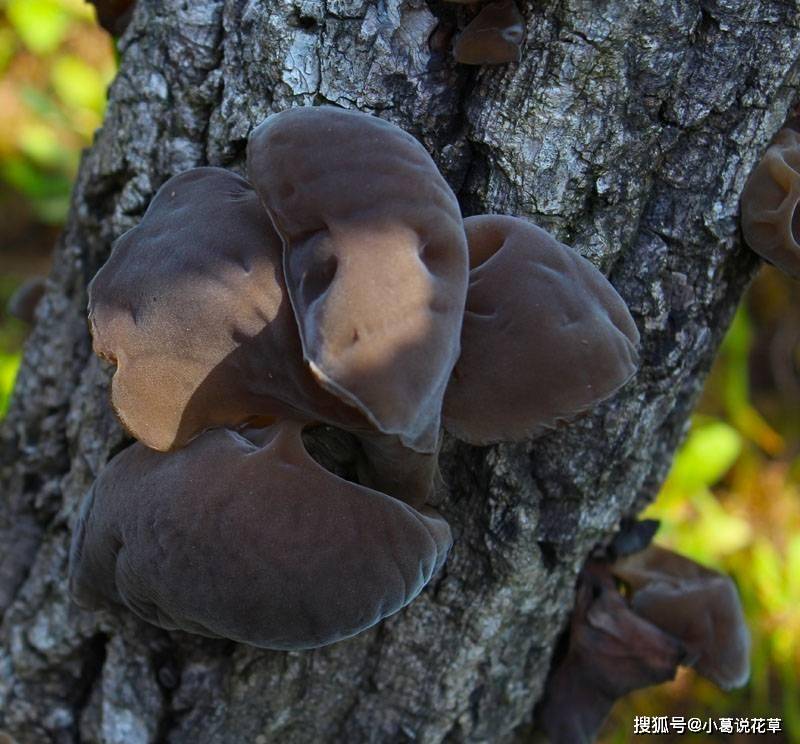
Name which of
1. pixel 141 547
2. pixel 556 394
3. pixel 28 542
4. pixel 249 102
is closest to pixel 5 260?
pixel 28 542

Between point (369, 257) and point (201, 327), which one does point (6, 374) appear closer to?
point (201, 327)

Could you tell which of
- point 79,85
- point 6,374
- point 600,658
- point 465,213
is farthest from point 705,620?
point 79,85

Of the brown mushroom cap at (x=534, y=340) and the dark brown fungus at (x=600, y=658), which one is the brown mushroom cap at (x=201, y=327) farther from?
the dark brown fungus at (x=600, y=658)

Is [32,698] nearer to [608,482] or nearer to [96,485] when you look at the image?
[96,485]

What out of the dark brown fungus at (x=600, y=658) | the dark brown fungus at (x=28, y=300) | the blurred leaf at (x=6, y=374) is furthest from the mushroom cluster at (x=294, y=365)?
the blurred leaf at (x=6, y=374)

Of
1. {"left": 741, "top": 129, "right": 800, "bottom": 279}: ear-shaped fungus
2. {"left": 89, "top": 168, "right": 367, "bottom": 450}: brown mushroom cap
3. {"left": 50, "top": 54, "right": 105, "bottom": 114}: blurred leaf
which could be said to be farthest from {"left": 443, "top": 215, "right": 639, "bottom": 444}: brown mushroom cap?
{"left": 50, "top": 54, "right": 105, "bottom": 114}: blurred leaf

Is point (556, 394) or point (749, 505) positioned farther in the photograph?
point (749, 505)

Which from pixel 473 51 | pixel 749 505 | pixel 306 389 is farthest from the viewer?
pixel 749 505

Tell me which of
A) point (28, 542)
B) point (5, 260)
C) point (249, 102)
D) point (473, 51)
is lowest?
point (5, 260)
